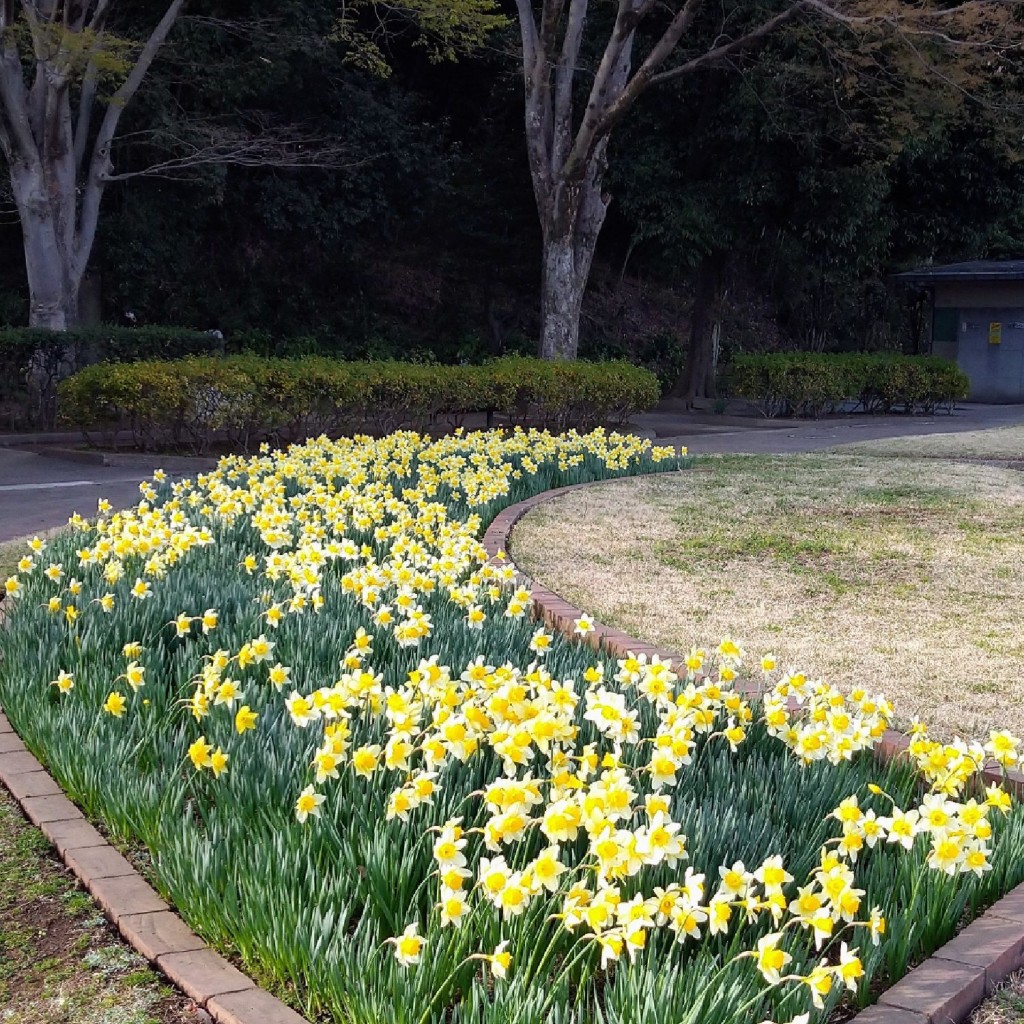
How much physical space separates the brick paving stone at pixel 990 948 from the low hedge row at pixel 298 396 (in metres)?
11.9

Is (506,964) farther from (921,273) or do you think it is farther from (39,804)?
(921,273)

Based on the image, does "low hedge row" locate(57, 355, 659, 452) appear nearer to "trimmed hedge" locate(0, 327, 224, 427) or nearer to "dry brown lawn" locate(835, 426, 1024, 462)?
"trimmed hedge" locate(0, 327, 224, 427)

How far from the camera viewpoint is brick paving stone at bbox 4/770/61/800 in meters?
3.84

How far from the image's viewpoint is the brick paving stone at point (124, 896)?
3.10 metres

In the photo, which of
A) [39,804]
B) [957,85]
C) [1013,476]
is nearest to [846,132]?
[957,85]

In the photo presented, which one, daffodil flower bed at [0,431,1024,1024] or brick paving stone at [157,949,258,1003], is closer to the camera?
daffodil flower bed at [0,431,1024,1024]

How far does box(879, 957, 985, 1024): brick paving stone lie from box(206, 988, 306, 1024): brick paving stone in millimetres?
1203

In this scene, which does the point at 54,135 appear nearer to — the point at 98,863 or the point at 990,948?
the point at 98,863

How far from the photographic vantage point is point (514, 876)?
8.00 feet

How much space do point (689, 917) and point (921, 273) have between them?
1110 inches

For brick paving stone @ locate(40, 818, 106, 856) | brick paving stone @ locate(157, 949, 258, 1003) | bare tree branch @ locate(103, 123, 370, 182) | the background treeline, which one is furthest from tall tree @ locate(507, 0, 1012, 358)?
brick paving stone @ locate(157, 949, 258, 1003)

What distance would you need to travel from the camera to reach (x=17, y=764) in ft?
13.4

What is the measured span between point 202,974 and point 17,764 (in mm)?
1608

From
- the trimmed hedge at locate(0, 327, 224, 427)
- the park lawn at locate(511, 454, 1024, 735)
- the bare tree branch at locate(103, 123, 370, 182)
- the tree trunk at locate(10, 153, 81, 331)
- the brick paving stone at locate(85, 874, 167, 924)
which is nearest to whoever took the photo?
the brick paving stone at locate(85, 874, 167, 924)
